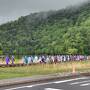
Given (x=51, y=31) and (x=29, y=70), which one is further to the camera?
(x=51, y=31)

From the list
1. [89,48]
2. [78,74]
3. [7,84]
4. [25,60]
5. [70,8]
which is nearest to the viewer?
[7,84]

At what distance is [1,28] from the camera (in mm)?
151500

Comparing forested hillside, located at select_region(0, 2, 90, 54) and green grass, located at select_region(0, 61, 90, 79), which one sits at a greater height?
forested hillside, located at select_region(0, 2, 90, 54)

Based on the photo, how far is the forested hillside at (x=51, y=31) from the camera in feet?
320

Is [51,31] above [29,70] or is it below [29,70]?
above

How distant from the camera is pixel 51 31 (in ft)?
434

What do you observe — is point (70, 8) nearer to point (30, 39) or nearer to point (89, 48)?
point (30, 39)

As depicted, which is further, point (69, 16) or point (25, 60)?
point (69, 16)

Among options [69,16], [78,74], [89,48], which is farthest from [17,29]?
[78,74]

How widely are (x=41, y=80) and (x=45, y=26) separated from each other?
408 feet

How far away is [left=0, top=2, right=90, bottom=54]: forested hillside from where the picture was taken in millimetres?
97562

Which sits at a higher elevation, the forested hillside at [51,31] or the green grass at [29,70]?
the forested hillside at [51,31]

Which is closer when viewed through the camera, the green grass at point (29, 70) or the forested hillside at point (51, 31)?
the green grass at point (29, 70)

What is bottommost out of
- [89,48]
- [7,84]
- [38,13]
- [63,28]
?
[7,84]
